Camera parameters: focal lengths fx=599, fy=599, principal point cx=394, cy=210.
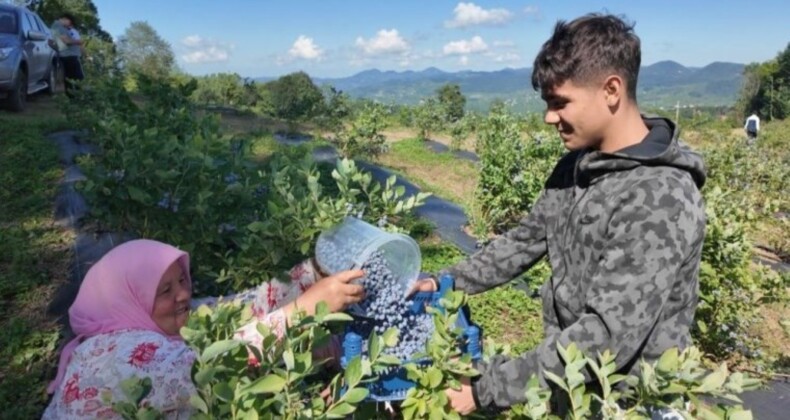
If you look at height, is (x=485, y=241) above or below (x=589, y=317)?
below

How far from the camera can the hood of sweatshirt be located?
1299 mm

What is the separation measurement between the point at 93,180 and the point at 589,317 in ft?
6.60

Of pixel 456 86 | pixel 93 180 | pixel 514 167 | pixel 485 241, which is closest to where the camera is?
pixel 93 180

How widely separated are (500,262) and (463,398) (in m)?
0.56

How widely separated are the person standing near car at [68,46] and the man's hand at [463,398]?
371 inches

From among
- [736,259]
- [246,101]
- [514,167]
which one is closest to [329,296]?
[736,259]

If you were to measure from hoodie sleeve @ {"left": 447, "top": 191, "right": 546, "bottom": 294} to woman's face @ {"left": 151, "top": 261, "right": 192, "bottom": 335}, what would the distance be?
775 mm

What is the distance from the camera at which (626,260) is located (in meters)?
1.23

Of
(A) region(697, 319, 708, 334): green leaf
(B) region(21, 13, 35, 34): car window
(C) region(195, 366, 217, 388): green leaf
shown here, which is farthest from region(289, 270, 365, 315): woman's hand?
(B) region(21, 13, 35, 34): car window

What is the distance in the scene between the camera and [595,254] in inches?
53.3

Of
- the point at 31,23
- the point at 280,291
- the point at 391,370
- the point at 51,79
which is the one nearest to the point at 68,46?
the point at 51,79

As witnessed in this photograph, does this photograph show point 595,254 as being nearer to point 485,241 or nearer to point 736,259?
point 736,259

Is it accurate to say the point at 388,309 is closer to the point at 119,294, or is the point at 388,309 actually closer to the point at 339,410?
the point at 339,410

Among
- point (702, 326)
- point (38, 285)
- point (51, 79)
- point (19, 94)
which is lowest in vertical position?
point (702, 326)
